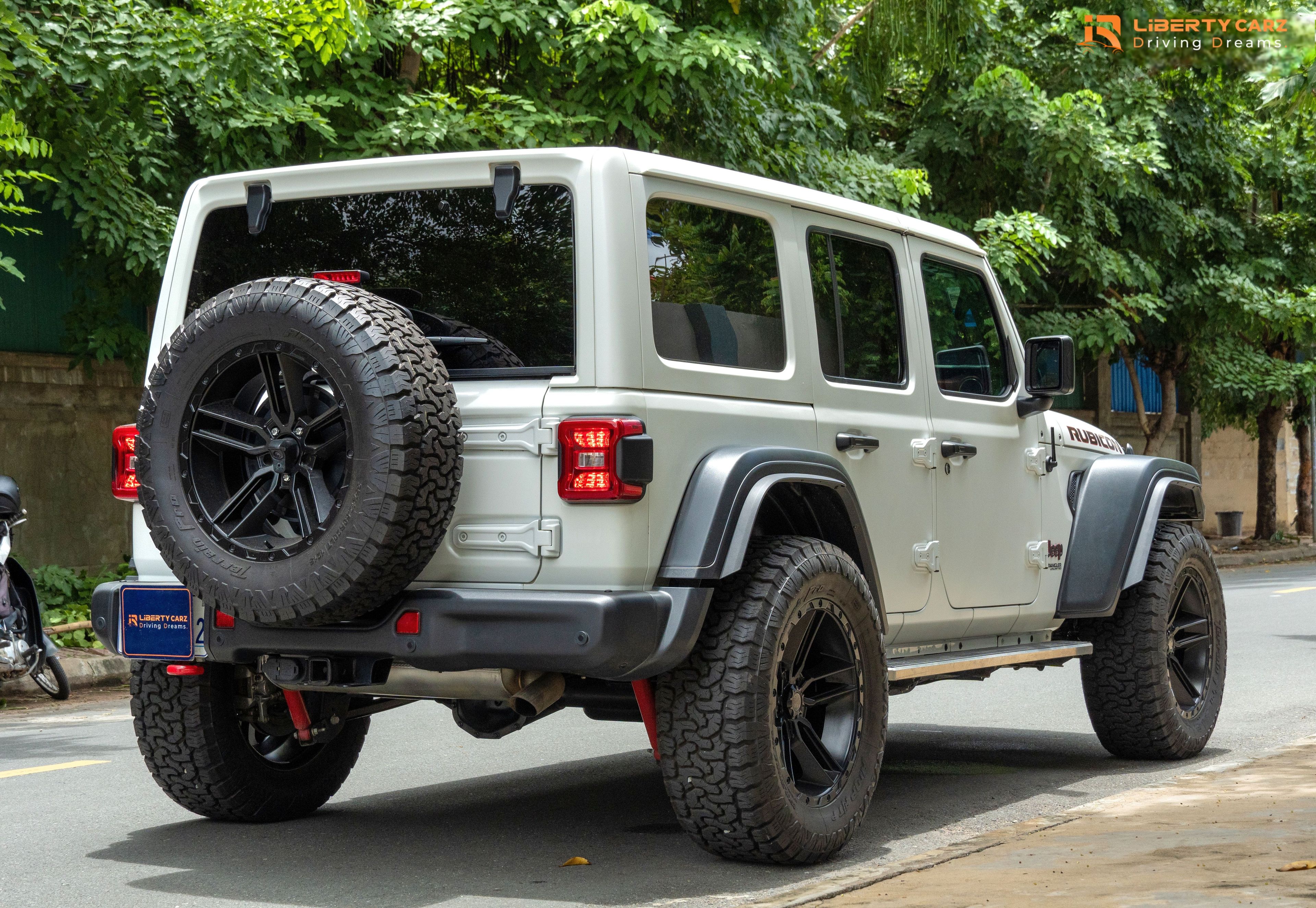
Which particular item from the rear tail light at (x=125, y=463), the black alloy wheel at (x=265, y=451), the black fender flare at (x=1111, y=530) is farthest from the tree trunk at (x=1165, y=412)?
the black alloy wheel at (x=265, y=451)

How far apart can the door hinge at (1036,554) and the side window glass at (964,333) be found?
2.09 ft

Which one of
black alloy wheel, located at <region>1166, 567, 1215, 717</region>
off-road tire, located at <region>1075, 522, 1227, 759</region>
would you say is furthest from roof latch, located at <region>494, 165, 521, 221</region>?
black alloy wheel, located at <region>1166, 567, 1215, 717</region>

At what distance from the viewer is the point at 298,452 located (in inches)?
184

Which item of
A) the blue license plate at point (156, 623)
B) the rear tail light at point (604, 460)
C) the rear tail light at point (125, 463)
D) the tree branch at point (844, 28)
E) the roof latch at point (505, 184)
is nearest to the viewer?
the rear tail light at point (604, 460)

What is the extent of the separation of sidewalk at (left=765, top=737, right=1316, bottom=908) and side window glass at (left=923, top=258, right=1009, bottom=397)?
1691mm

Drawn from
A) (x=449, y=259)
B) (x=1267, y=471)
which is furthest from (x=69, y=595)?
(x=1267, y=471)

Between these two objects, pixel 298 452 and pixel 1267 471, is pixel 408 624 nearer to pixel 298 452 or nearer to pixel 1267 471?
pixel 298 452

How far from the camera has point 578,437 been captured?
4.64m

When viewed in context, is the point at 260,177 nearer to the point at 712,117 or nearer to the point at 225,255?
the point at 225,255

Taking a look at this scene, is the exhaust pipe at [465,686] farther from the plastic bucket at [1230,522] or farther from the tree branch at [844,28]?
the plastic bucket at [1230,522]

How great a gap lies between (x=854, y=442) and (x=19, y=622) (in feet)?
20.6

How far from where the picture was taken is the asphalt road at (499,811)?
4.93 m

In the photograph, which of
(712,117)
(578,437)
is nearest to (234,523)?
(578,437)

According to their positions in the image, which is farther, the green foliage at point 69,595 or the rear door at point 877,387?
the green foliage at point 69,595
